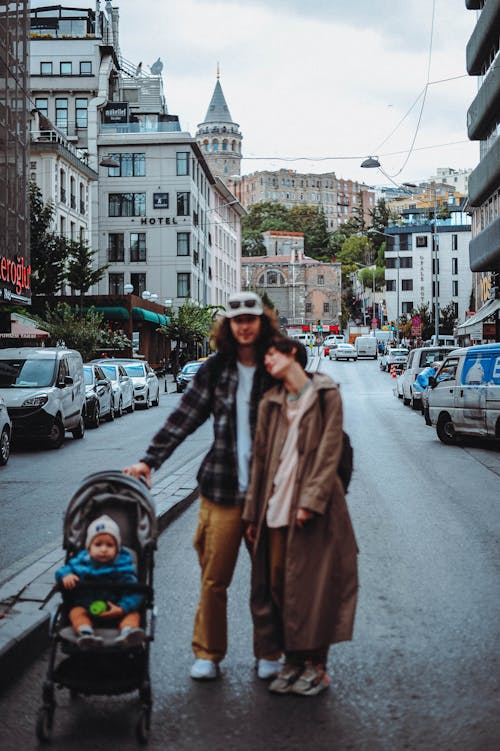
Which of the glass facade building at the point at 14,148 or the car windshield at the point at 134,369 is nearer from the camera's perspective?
the car windshield at the point at 134,369

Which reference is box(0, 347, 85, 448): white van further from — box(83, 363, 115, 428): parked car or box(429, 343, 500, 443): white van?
box(429, 343, 500, 443): white van

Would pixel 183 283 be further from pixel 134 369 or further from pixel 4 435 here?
pixel 4 435

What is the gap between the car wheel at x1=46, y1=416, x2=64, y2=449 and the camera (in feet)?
64.2

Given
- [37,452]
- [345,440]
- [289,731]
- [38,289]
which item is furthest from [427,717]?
[38,289]

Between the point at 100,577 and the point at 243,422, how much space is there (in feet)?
3.50

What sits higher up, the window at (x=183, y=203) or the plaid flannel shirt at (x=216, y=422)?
the window at (x=183, y=203)

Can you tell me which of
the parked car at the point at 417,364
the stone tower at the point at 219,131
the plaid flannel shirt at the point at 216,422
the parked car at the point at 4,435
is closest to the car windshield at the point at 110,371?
the parked car at the point at 417,364

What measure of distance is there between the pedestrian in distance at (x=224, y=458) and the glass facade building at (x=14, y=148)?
95.2 ft

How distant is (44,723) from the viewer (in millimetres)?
4289

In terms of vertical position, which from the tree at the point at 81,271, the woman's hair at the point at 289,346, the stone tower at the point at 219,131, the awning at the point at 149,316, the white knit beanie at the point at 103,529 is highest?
the stone tower at the point at 219,131

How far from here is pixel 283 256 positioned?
168 metres

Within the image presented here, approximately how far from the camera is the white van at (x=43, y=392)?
761 inches

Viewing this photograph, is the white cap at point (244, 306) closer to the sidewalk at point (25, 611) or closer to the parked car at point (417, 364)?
the sidewalk at point (25, 611)

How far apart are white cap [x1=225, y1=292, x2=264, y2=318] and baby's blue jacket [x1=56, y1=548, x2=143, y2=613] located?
4.46 ft
